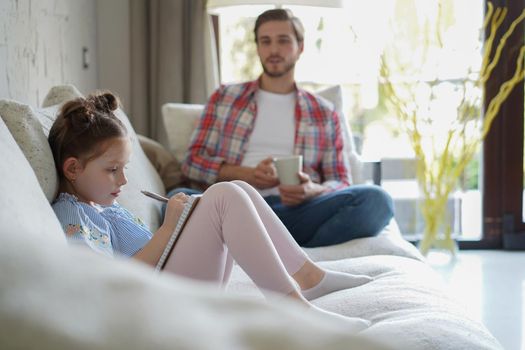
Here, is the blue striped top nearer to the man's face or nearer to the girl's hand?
the girl's hand

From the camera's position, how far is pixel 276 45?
332 cm

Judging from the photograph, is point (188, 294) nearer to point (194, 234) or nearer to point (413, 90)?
point (194, 234)

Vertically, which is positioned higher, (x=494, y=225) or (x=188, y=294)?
(x=188, y=294)

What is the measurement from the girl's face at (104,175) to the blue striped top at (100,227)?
29 millimetres

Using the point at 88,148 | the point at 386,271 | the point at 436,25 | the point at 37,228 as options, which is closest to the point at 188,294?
the point at 37,228

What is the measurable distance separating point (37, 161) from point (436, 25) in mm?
2820

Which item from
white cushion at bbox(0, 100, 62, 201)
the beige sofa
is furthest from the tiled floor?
the beige sofa

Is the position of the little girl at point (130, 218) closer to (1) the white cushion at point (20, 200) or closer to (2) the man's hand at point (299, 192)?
(1) the white cushion at point (20, 200)

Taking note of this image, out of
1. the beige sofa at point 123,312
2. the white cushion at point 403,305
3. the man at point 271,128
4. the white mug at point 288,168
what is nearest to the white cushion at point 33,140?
the white cushion at point 403,305

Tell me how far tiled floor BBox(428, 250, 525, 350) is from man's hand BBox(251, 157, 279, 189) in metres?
0.78

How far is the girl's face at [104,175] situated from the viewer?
188cm

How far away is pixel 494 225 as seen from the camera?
468 centimetres

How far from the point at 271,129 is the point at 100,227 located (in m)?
1.54

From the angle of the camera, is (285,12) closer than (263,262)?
No
